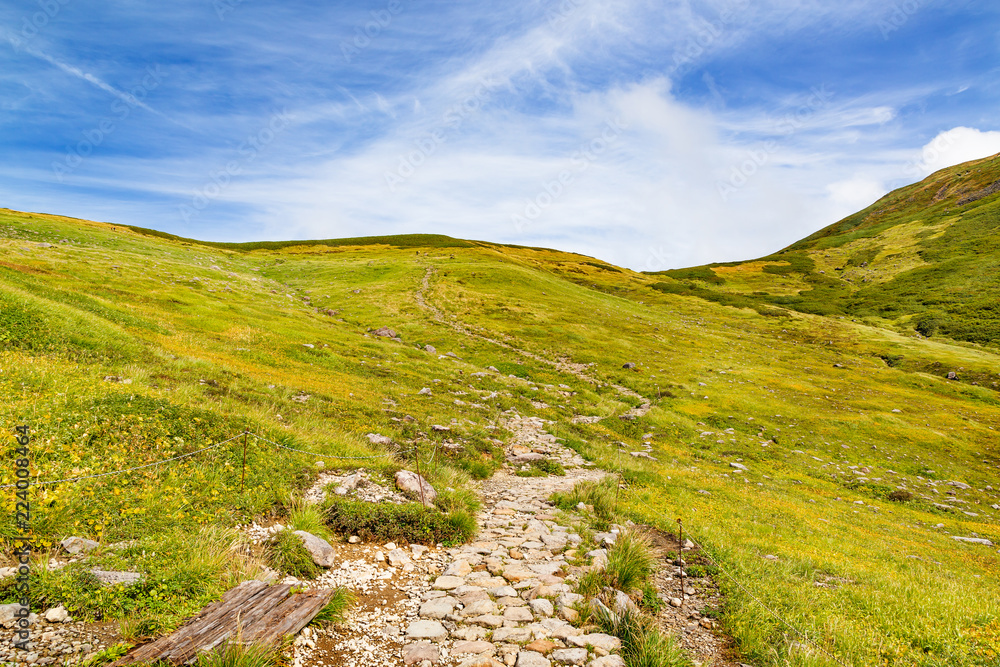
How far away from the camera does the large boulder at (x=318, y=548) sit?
856 cm

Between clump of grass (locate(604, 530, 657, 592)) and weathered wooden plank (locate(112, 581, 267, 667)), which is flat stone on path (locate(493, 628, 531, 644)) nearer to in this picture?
clump of grass (locate(604, 530, 657, 592))

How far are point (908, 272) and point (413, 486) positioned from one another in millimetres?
127113

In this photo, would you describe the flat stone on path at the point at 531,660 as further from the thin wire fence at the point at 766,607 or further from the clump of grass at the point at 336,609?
the thin wire fence at the point at 766,607

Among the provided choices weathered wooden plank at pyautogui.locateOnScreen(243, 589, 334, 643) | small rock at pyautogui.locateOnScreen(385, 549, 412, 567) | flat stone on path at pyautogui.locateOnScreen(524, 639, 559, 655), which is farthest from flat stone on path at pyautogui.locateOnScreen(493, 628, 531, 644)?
small rock at pyautogui.locateOnScreen(385, 549, 412, 567)

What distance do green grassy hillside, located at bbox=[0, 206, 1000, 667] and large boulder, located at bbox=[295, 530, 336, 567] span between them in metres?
1.28

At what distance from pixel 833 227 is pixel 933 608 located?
22486cm

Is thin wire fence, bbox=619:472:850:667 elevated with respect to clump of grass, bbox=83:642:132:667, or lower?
lower

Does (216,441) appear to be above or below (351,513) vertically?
above

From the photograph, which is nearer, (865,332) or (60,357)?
(60,357)

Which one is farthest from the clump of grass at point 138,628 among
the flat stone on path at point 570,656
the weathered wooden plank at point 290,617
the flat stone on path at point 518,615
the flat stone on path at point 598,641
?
the flat stone on path at point 598,641

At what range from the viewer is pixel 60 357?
14.9m

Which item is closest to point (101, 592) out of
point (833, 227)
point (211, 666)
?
point (211, 666)

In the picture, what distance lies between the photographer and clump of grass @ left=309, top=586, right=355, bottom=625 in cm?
699

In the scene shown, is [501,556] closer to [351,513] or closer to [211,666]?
[351,513]
